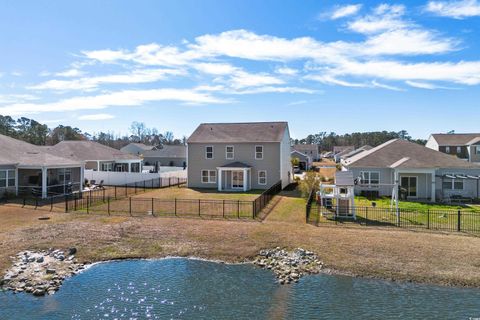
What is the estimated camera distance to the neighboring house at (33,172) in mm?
29641

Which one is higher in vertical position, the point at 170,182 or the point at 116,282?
the point at 170,182

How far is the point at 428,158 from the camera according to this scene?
3072cm

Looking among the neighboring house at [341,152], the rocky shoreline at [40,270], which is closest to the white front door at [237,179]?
the rocky shoreline at [40,270]

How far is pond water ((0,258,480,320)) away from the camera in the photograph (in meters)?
11.2

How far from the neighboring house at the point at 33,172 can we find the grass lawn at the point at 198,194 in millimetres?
7118

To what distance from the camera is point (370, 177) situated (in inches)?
1243

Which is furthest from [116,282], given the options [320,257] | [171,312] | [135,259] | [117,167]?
[117,167]

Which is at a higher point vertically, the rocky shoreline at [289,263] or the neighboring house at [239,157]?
the neighboring house at [239,157]

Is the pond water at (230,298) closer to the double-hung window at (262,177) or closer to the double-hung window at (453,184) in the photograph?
the double-hung window at (453,184)

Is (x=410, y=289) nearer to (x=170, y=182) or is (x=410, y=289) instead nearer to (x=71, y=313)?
(x=71, y=313)

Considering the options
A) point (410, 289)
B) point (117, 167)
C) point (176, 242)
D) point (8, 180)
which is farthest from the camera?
point (117, 167)

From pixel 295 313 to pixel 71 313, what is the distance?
7079mm

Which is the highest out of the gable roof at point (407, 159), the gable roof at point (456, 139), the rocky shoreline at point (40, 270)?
the gable roof at point (456, 139)

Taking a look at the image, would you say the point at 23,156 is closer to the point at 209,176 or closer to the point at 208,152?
the point at 208,152
